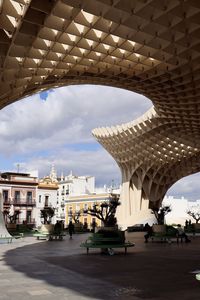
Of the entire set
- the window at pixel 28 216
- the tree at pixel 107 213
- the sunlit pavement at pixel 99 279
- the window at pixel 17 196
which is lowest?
the sunlit pavement at pixel 99 279

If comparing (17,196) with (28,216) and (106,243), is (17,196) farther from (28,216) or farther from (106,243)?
(106,243)

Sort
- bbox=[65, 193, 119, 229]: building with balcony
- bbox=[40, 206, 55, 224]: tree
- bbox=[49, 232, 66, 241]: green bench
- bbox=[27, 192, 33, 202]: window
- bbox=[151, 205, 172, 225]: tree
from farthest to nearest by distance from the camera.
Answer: bbox=[65, 193, 119, 229]: building with balcony, bbox=[27, 192, 33, 202]: window, bbox=[40, 206, 55, 224]: tree, bbox=[151, 205, 172, 225]: tree, bbox=[49, 232, 66, 241]: green bench

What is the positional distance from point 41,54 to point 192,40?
27.2ft

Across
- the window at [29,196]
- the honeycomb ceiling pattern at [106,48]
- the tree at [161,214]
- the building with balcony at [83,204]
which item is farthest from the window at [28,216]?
the honeycomb ceiling pattern at [106,48]

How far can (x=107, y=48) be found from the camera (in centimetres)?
2325

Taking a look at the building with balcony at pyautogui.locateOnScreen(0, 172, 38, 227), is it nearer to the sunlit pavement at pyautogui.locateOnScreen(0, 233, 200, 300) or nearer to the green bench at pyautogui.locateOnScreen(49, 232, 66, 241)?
the green bench at pyautogui.locateOnScreen(49, 232, 66, 241)

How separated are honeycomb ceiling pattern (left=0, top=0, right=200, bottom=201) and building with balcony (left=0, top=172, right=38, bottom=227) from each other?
44.3m

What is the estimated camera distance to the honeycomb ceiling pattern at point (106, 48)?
57.3 feet

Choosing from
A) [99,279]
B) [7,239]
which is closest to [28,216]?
[7,239]

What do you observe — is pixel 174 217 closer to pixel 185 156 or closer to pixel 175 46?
pixel 185 156

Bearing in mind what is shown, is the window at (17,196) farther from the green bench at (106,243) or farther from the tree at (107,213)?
the green bench at (106,243)

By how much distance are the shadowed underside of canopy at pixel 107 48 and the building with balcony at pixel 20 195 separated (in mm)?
43151

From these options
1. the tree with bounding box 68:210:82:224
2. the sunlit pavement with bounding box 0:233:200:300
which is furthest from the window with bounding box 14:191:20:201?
the sunlit pavement with bounding box 0:233:200:300

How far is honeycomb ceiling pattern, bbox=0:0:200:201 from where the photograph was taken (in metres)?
17.5
